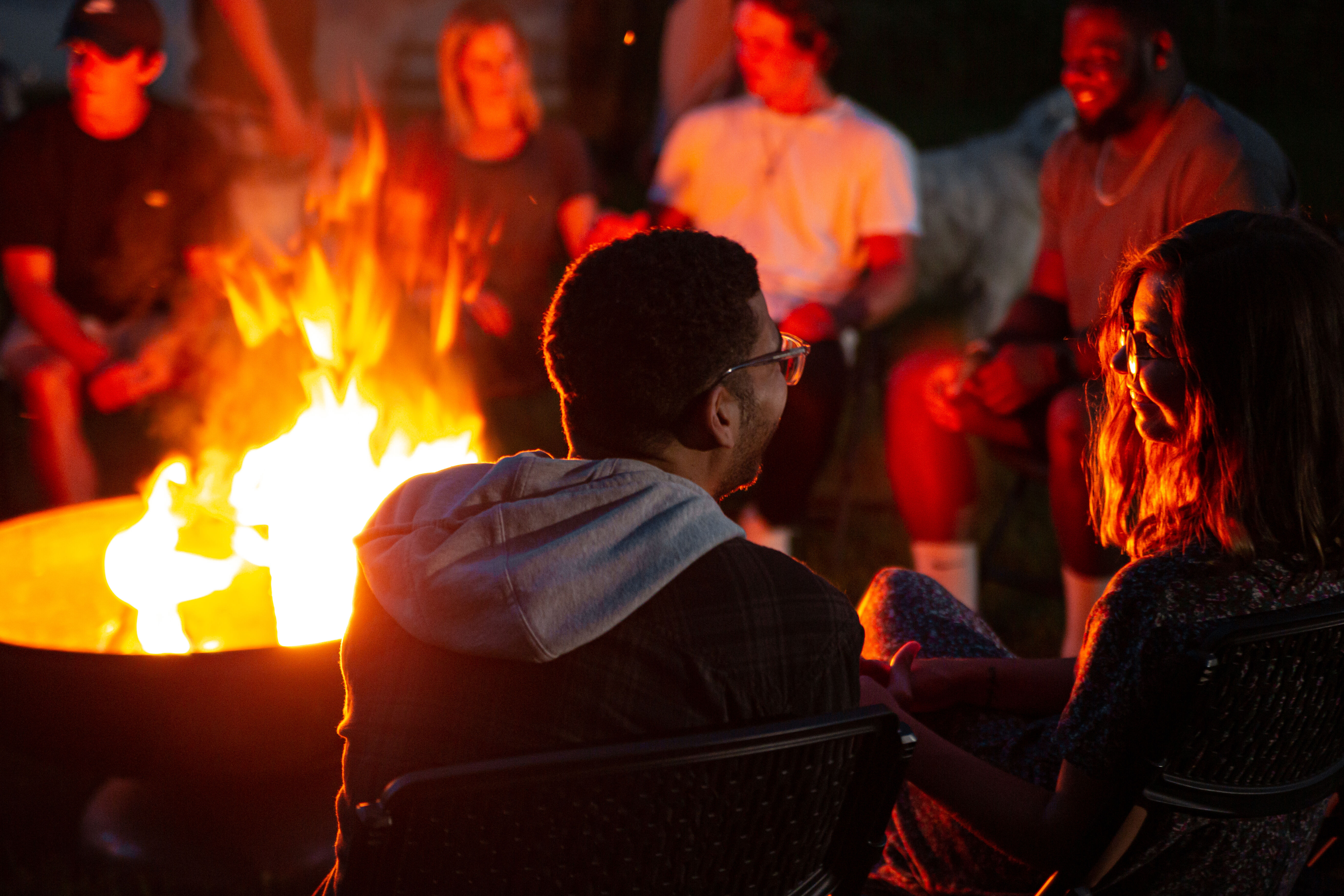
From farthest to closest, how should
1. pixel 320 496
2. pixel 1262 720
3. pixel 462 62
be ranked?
pixel 462 62 < pixel 320 496 < pixel 1262 720

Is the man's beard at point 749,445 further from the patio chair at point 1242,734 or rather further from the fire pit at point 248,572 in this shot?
the fire pit at point 248,572

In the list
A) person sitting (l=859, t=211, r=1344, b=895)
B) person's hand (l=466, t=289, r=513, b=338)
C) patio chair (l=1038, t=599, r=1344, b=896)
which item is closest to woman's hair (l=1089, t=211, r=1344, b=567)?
person sitting (l=859, t=211, r=1344, b=895)

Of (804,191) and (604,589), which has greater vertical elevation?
(804,191)

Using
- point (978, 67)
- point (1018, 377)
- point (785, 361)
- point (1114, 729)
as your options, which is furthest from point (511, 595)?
point (978, 67)

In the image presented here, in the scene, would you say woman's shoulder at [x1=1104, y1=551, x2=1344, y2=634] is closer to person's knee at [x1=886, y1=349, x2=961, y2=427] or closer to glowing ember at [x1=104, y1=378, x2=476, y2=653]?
glowing ember at [x1=104, y1=378, x2=476, y2=653]

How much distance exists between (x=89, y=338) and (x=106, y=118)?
2.67 feet

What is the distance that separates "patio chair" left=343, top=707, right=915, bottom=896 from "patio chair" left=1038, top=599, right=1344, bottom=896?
1.17 ft

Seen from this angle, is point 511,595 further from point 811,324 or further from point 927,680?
point 811,324

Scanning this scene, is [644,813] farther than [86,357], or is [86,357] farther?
[86,357]

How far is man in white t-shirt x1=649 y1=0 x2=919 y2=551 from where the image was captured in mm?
4066

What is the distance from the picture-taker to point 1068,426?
3.28 metres

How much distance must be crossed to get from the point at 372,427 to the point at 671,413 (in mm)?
2233

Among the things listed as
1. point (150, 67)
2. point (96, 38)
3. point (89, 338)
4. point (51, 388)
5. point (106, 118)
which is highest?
point (96, 38)

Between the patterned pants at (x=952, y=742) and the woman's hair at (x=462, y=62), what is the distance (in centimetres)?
301
